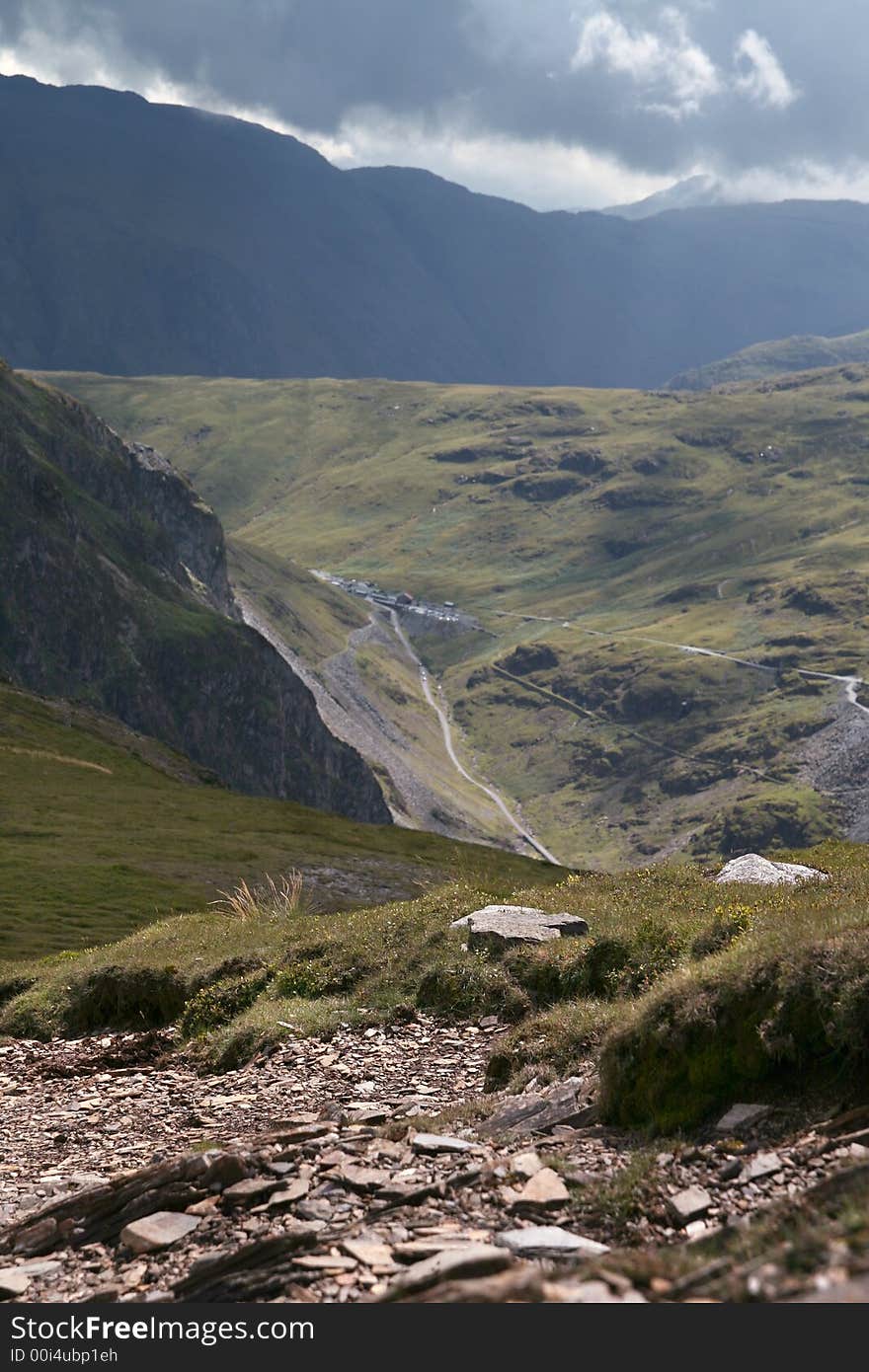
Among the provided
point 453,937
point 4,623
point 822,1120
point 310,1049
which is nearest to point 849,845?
point 453,937

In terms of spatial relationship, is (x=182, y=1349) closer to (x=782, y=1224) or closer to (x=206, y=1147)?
(x=782, y=1224)

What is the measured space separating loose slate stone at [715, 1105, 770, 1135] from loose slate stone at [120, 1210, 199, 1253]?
5.05 m

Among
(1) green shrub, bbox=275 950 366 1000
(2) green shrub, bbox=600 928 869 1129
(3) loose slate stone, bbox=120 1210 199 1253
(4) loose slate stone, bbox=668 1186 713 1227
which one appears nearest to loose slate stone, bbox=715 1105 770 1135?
(2) green shrub, bbox=600 928 869 1129

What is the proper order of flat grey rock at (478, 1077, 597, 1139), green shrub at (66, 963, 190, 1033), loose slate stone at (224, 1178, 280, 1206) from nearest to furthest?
loose slate stone at (224, 1178, 280, 1206) → flat grey rock at (478, 1077, 597, 1139) → green shrub at (66, 963, 190, 1033)

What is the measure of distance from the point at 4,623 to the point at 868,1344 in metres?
171

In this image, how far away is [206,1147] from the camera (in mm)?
14164

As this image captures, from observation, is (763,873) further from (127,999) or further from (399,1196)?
(399,1196)

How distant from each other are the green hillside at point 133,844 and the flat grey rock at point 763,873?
591 cm

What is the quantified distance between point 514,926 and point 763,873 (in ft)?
21.6

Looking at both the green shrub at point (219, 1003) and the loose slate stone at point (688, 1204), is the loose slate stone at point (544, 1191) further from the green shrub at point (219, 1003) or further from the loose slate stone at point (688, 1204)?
the green shrub at point (219, 1003)

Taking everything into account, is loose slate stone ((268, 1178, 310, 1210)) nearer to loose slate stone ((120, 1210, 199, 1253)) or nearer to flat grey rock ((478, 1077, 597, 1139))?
loose slate stone ((120, 1210, 199, 1253))

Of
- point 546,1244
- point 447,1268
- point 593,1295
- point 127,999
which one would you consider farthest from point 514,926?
point 593,1295

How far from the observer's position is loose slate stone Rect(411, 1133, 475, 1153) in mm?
12430

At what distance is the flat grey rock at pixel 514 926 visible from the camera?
67.7 feet
